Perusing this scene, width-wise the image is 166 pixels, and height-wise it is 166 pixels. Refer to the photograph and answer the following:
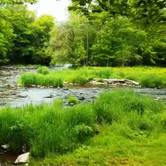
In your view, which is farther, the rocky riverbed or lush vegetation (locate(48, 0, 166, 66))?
lush vegetation (locate(48, 0, 166, 66))

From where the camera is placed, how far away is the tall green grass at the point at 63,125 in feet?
17.7

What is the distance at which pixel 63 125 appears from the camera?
598 cm

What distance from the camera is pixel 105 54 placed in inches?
1476

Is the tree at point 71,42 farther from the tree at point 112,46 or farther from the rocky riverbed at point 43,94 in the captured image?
the rocky riverbed at point 43,94

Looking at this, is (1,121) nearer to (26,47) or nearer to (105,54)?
(105,54)

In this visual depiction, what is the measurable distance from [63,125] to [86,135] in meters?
0.60

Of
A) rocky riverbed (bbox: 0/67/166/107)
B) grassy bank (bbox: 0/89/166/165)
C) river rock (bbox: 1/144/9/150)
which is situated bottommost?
rocky riverbed (bbox: 0/67/166/107)

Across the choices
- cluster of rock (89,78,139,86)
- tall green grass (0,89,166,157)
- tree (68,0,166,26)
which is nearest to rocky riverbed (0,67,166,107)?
cluster of rock (89,78,139,86)

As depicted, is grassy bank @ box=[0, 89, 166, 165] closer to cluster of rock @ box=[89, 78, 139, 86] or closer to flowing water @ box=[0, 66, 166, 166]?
flowing water @ box=[0, 66, 166, 166]

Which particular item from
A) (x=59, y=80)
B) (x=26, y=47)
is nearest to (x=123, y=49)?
(x=59, y=80)

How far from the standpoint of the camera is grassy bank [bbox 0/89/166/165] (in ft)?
16.5

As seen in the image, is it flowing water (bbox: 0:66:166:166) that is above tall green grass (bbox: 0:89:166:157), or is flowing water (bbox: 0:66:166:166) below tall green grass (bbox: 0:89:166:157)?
below

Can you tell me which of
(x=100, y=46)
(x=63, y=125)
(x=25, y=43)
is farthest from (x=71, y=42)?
(x=63, y=125)

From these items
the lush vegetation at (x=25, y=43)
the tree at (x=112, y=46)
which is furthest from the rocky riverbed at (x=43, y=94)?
the lush vegetation at (x=25, y=43)
